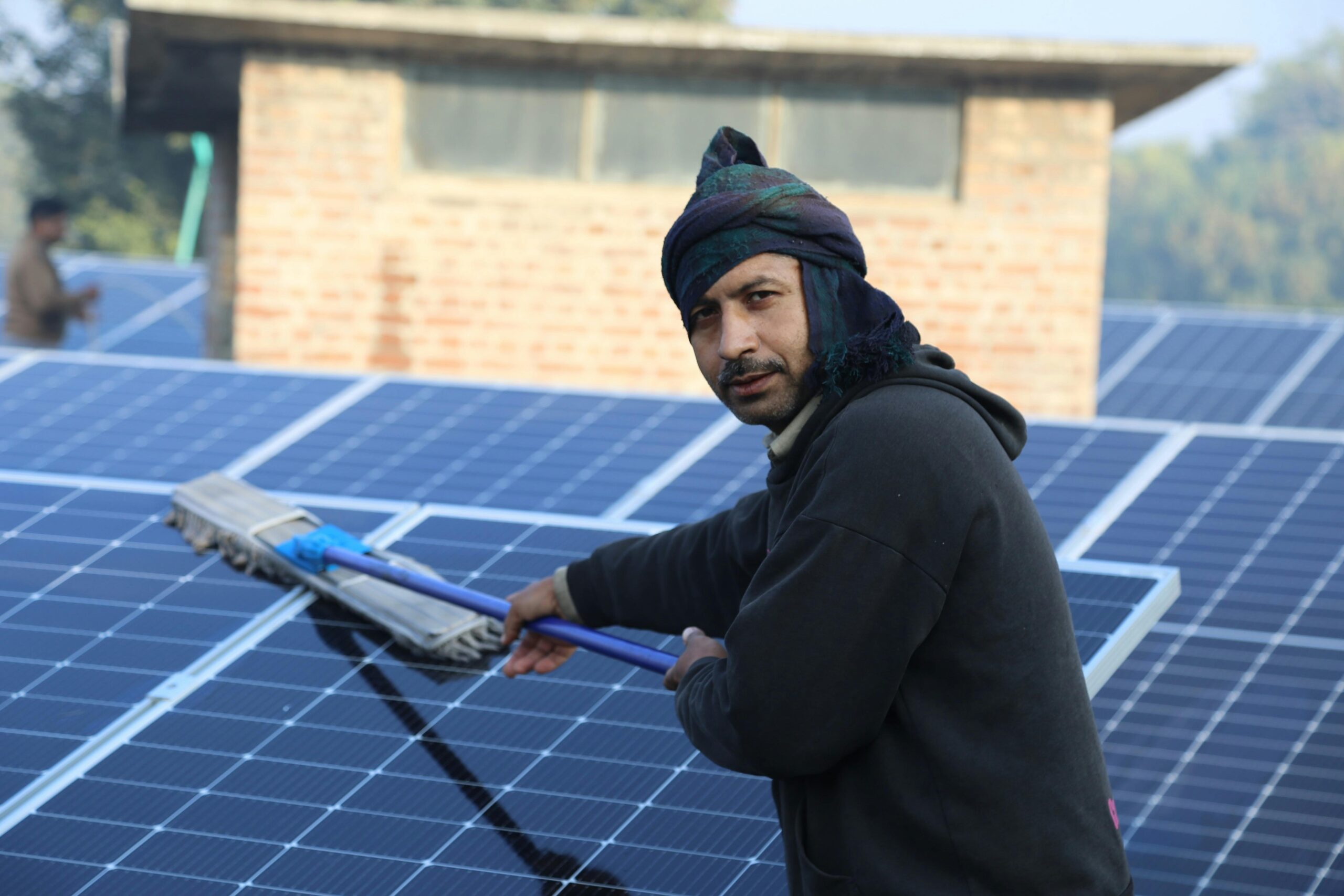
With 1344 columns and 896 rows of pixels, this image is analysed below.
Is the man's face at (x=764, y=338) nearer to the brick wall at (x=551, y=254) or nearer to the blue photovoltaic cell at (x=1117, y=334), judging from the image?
the brick wall at (x=551, y=254)

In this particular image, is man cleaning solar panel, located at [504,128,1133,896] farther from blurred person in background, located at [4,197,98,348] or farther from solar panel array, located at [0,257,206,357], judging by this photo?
solar panel array, located at [0,257,206,357]

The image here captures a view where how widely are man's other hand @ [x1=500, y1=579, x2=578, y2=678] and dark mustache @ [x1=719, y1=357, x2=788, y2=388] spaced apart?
105 centimetres

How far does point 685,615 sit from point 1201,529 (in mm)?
2616

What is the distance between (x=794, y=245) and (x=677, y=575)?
0.95 meters

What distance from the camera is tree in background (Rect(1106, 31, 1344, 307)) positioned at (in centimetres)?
9125

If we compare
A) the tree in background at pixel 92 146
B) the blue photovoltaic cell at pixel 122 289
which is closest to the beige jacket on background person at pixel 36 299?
the blue photovoltaic cell at pixel 122 289

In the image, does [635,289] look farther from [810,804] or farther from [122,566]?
[810,804]

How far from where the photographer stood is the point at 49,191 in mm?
32906

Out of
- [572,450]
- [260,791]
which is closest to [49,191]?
[572,450]

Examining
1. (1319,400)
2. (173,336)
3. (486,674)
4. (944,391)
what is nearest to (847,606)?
(944,391)

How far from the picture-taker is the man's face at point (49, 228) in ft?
38.3

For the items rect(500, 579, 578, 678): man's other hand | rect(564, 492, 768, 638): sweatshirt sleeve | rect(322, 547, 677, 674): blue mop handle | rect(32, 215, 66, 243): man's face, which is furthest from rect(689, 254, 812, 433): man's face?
rect(32, 215, 66, 243): man's face

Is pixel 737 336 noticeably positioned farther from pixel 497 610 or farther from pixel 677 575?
pixel 497 610

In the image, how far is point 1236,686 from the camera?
4.36 m
